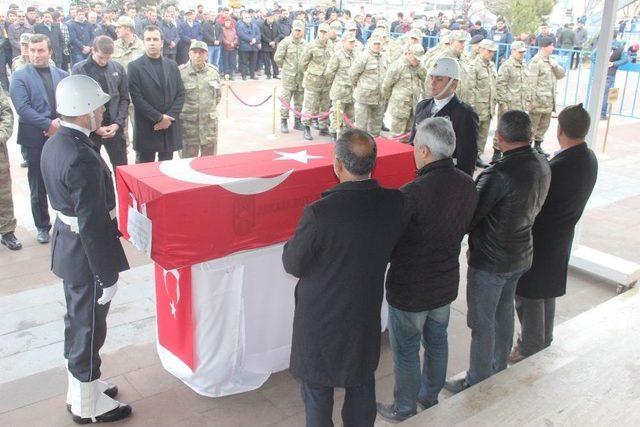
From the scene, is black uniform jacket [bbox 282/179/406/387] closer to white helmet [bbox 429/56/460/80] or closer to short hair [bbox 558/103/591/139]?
short hair [bbox 558/103/591/139]

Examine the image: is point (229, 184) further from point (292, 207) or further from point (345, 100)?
point (345, 100)

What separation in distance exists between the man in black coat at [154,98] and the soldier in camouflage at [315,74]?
472 centimetres

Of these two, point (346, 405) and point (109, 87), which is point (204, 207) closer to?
point (346, 405)

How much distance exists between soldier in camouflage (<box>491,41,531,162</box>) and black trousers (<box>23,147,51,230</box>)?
6780 millimetres

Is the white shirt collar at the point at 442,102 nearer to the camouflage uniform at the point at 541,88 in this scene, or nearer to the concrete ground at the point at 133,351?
the concrete ground at the point at 133,351

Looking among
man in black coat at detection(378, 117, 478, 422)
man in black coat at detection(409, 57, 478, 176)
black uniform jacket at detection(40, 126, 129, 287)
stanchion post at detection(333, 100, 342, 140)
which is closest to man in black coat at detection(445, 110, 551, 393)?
man in black coat at detection(378, 117, 478, 422)

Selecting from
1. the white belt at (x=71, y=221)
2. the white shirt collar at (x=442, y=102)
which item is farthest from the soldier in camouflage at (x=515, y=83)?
the white belt at (x=71, y=221)

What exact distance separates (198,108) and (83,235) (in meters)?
4.04

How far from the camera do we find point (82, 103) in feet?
9.71

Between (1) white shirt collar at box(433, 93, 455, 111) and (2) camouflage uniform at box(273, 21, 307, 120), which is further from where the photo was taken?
(2) camouflage uniform at box(273, 21, 307, 120)

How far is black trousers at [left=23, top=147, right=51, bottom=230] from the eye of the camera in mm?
5488

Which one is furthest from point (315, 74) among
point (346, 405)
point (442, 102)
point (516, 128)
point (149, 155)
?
point (346, 405)

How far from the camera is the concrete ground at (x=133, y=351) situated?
3.33 meters

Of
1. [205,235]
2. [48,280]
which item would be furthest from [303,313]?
[48,280]
